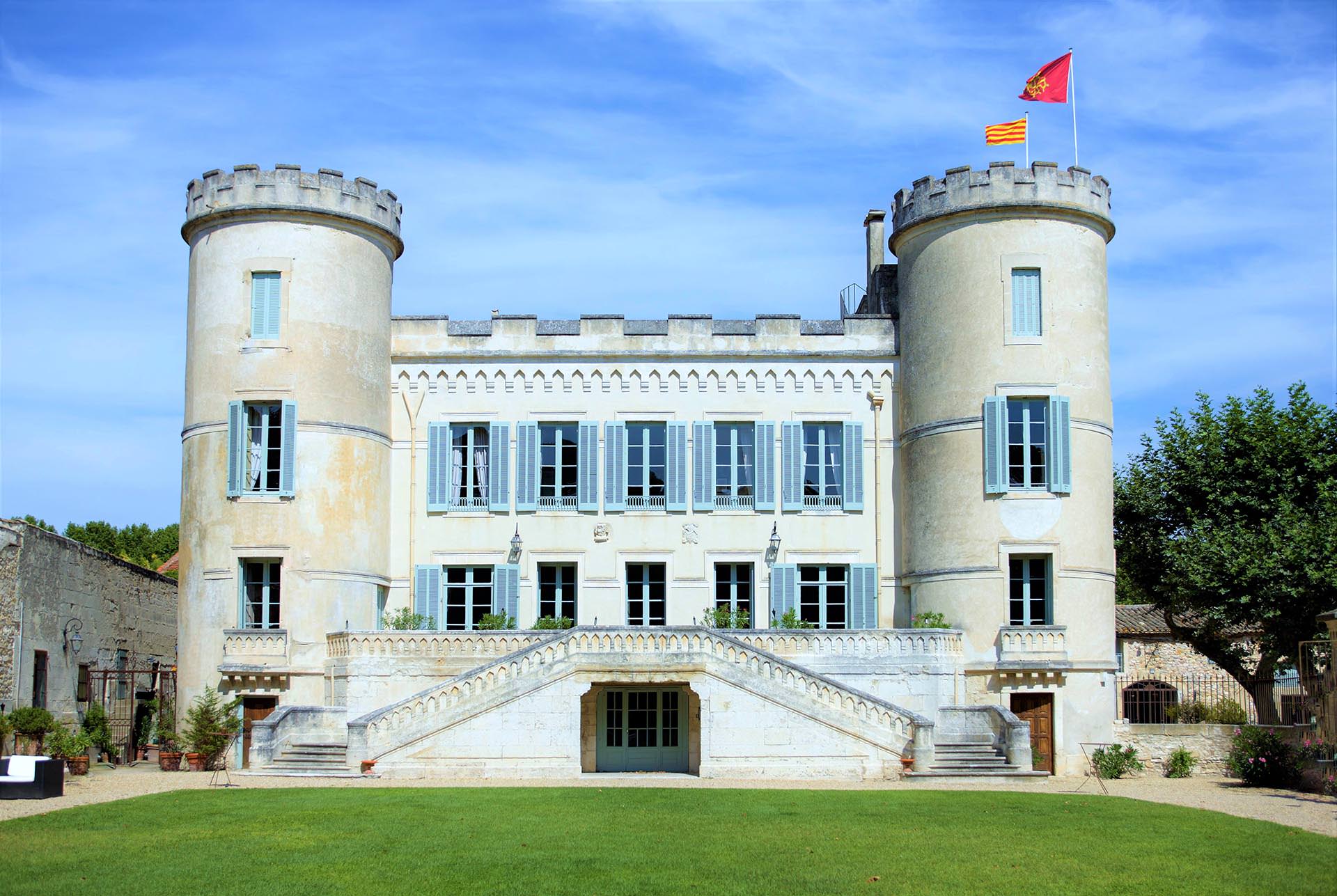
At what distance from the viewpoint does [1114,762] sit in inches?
1187

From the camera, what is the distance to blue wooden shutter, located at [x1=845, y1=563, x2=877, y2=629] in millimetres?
33000

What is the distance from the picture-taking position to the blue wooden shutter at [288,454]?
102ft

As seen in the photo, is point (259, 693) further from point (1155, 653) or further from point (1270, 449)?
point (1155, 653)

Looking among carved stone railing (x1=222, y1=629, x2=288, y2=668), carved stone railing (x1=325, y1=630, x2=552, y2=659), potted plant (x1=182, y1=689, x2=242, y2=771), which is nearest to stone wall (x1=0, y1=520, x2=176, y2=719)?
potted plant (x1=182, y1=689, x2=242, y2=771)

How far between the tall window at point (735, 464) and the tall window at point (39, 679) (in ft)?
49.8

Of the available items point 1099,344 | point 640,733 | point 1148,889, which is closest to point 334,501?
point 640,733

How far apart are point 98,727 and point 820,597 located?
53.7 feet

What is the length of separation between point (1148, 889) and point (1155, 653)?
31.0 metres

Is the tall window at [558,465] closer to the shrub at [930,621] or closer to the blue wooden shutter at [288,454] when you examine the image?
the blue wooden shutter at [288,454]

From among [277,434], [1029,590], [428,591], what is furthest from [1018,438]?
[277,434]

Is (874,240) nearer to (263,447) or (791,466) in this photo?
(791,466)

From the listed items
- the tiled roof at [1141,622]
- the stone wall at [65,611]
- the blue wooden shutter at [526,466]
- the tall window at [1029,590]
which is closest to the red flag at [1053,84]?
the tall window at [1029,590]

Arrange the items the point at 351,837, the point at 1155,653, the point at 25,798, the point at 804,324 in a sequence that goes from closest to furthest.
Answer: the point at 351,837 < the point at 25,798 < the point at 804,324 < the point at 1155,653

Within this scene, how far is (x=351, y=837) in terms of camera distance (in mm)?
18062
